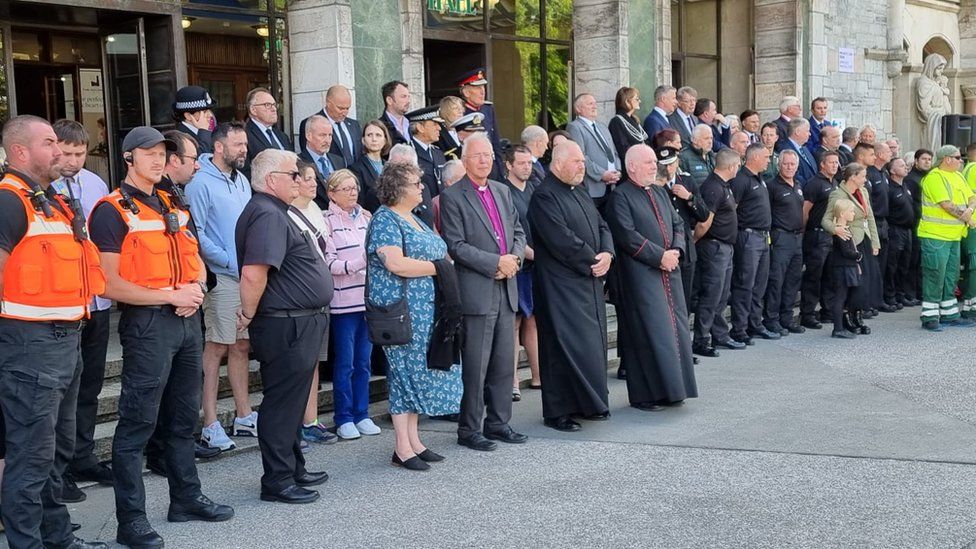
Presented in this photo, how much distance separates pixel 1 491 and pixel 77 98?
6.26 metres

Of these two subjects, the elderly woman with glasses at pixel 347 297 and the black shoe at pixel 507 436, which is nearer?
the black shoe at pixel 507 436

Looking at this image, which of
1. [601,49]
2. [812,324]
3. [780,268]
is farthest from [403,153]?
[601,49]

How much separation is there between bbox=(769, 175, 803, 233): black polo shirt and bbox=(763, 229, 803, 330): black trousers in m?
0.09

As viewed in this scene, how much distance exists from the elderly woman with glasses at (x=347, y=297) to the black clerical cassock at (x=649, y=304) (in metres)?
1.85

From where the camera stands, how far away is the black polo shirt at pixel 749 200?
401 inches

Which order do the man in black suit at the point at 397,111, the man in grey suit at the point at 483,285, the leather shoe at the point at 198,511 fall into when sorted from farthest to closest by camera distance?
1. the man in black suit at the point at 397,111
2. the man in grey suit at the point at 483,285
3. the leather shoe at the point at 198,511

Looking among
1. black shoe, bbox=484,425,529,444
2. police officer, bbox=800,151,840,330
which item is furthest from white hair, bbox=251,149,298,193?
police officer, bbox=800,151,840,330

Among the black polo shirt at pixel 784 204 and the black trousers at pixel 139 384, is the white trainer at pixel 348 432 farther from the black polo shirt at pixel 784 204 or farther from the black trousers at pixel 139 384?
the black polo shirt at pixel 784 204

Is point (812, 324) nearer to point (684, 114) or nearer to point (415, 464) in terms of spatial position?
point (684, 114)

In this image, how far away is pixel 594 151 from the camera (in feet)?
33.7

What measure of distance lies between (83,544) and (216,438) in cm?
174

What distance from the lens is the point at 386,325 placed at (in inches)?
238

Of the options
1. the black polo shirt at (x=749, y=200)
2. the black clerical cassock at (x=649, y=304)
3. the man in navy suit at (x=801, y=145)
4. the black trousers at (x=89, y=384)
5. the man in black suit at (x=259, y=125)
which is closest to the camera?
the black trousers at (x=89, y=384)

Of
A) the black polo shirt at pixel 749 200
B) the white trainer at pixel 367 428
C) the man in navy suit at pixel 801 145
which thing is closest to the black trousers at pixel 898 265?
the man in navy suit at pixel 801 145
